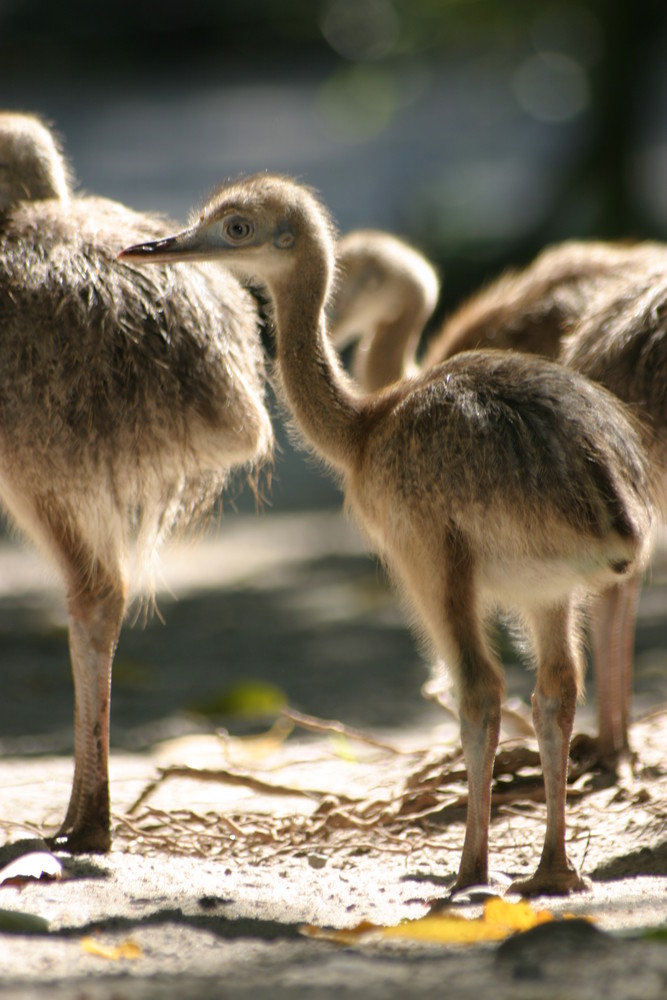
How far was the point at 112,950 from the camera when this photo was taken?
3.25 meters

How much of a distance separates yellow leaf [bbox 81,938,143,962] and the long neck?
159cm

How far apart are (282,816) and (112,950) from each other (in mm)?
1550

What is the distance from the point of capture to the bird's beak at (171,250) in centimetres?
410

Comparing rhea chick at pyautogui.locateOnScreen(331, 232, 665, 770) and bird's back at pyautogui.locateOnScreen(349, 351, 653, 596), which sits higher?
rhea chick at pyautogui.locateOnScreen(331, 232, 665, 770)

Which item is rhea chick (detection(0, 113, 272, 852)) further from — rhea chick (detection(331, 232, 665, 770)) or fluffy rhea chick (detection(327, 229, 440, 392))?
fluffy rhea chick (detection(327, 229, 440, 392))

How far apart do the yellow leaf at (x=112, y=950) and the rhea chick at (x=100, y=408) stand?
991mm

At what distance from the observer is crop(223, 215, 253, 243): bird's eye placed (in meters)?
4.35

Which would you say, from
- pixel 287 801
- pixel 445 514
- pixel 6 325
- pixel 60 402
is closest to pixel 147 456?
pixel 60 402

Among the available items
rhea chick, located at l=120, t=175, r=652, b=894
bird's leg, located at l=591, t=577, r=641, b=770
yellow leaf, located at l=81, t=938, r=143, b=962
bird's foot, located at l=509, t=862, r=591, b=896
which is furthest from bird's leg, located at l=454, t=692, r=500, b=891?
bird's leg, located at l=591, t=577, r=641, b=770

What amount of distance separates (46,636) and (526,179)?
1290cm

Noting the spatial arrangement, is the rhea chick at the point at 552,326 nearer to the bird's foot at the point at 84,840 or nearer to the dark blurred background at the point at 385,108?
the dark blurred background at the point at 385,108

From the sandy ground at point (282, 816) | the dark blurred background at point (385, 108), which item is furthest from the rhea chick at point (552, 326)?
the dark blurred background at point (385, 108)

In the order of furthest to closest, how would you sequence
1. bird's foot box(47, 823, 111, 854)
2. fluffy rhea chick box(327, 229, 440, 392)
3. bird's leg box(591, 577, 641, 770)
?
1. fluffy rhea chick box(327, 229, 440, 392)
2. bird's leg box(591, 577, 641, 770)
3. bird's foot box(47, 823, 111, 854)

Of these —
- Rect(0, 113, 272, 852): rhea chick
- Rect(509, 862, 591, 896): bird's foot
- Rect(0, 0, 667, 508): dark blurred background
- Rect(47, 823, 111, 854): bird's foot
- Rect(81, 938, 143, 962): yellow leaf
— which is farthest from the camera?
Rect(0, 0, 667, 508): dark blurred background
